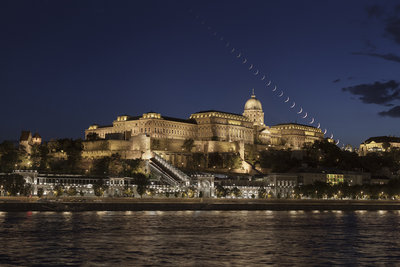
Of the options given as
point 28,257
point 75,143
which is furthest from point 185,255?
point 75,143

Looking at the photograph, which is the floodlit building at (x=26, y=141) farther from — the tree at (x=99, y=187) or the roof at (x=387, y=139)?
the roof at (x=387, y=139)

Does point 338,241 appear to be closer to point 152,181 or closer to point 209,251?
point 209,251

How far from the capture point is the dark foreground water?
26.5m

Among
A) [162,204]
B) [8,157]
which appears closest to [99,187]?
[162,204]

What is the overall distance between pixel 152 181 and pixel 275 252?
178 ft

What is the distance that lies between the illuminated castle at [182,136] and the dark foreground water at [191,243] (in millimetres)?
54945

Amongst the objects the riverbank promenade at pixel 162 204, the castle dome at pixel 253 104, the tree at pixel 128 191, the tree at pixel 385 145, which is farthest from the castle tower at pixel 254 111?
the tree at pixel 128 191

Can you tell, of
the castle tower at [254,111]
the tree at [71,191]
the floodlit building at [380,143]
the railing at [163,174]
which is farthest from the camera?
the floodlit building at [380,143]

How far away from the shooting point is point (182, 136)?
125250 mm

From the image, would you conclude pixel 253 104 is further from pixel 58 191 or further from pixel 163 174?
pixel 58 191

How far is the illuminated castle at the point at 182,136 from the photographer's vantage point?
10419cm

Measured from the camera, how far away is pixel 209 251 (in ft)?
96.9

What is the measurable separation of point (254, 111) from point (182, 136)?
36.9m

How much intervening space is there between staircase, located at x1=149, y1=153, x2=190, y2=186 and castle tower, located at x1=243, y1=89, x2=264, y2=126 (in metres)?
62.7
